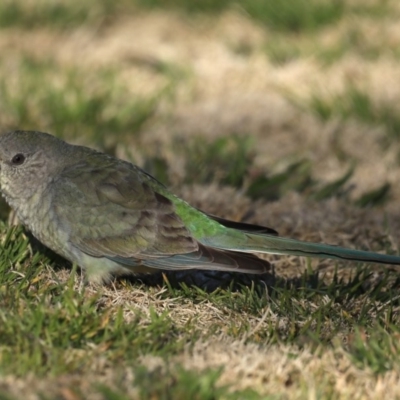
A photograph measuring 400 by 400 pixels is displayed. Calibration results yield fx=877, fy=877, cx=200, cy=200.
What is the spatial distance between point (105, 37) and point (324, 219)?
13.6 feet

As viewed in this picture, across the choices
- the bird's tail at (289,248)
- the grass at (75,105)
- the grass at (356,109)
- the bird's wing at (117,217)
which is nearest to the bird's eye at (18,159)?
the bird's wing at (117,217)

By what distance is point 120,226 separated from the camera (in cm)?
399

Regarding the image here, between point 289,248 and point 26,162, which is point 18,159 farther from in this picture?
point 289,248

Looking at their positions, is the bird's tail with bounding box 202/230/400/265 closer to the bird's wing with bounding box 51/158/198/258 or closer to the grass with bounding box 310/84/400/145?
the bird's wing with bounding box 51/158/198/258

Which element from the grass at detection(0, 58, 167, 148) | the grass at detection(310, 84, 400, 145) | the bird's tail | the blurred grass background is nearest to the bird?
the bird's tail

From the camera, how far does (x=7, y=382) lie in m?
2.94

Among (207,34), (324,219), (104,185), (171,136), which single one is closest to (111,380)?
(104,185)

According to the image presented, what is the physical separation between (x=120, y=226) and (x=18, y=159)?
2.10ft

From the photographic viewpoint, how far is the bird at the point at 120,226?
3.92m

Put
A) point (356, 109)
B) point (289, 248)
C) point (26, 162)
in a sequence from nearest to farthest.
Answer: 1. point (289, 248)
2. point (26, 162)
3. point (356, 109)

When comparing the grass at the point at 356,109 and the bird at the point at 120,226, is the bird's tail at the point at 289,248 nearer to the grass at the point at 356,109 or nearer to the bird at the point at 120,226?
the bird at the point at 120,226

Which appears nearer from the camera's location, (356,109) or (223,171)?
(223,171)

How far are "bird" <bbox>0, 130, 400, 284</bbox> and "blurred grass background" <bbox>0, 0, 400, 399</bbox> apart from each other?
145mm

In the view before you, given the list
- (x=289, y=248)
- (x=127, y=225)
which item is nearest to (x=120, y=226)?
(x=127, y=225)
